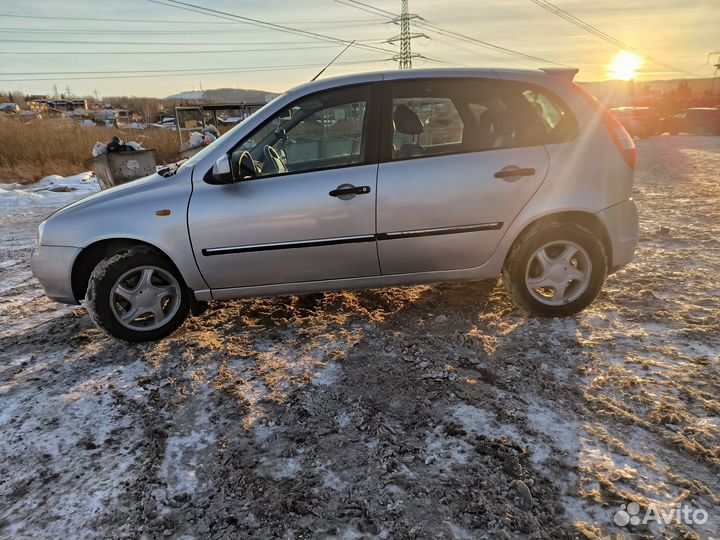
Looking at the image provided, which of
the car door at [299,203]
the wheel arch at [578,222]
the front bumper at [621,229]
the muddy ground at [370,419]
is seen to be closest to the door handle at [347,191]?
the car door at [299,203]

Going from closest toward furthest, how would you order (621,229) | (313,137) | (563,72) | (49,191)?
(313,137)
(621,229)
(563,72)
(49,191)

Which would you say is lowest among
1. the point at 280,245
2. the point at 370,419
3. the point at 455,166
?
the point at 370,419

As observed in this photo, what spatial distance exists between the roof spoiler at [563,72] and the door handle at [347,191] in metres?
1.76

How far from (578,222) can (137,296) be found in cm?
330

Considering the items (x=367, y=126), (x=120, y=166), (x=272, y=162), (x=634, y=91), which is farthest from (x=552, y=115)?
(x=634, y=91)

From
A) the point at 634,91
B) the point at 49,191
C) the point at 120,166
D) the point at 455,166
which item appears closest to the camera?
the point at 455,166

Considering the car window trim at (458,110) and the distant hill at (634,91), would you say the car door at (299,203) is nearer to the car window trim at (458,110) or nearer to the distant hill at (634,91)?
the car window trim at (458,110)

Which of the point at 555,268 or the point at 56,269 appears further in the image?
the point at 555,268

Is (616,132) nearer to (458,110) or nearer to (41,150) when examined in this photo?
A: (458,110)

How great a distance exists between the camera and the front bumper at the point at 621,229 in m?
3.48

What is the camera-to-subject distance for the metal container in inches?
419

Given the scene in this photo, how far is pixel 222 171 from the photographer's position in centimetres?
317

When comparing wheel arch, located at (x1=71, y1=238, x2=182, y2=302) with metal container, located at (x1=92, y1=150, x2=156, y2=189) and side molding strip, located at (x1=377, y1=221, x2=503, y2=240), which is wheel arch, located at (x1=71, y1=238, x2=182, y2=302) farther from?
metal container, located at (x1=92, y1=150, x2=156, y2=189)

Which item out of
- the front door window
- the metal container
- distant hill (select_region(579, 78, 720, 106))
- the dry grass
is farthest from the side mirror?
distant hill (select_region(579, 78, 720, 106))
